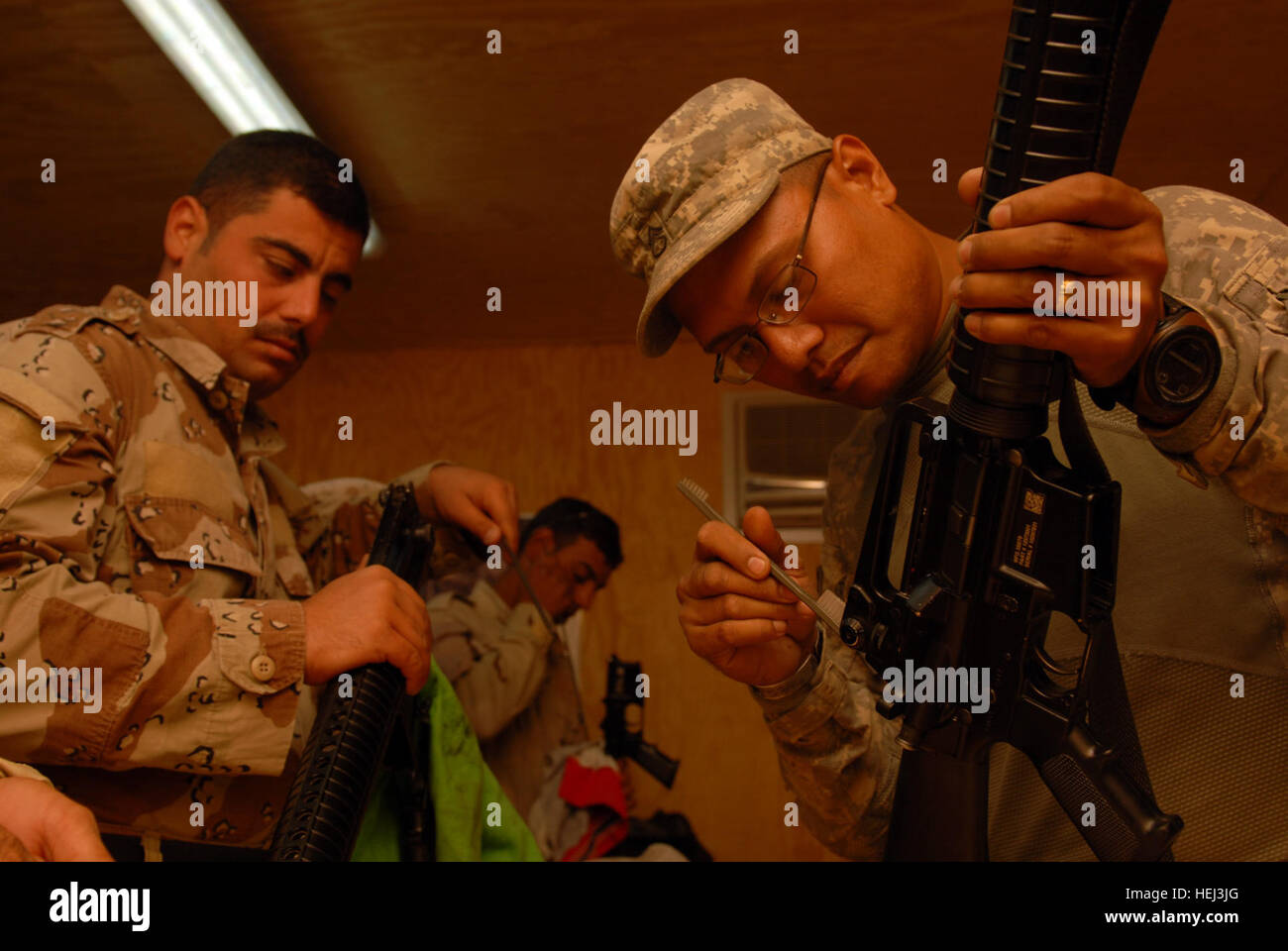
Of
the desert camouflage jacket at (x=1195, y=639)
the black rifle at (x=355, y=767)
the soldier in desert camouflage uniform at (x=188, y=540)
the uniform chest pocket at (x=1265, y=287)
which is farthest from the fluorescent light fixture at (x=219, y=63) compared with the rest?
the uniform chest pocket at (x=1265, y=287)

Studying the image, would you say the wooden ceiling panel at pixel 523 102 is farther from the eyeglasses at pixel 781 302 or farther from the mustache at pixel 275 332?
the eyeglasses at pixel 781 302

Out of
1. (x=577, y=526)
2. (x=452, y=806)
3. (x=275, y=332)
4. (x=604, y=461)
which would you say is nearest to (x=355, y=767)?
(x=452, y=806)

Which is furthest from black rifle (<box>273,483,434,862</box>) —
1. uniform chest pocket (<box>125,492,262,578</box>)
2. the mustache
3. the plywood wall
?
the plywood wall

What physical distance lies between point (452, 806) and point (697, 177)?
2.65ft

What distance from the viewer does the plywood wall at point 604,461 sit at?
2.45m

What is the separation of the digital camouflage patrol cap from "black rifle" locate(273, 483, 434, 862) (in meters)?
0.46

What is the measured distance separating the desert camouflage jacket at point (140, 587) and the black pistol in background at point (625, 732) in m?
1.17

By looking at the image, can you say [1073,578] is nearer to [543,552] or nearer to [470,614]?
[470,614]

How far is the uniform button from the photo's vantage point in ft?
3.12

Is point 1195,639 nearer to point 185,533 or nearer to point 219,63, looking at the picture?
point 185,533

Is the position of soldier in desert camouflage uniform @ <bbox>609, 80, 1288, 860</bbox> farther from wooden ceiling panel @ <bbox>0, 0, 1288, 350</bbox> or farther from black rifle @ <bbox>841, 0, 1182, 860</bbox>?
wooden ceiling panel @ <bbox>0, 0, 1288, 350</bbox>

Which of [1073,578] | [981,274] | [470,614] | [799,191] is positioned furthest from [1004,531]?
[470,614]

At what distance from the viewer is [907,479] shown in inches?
42.3
